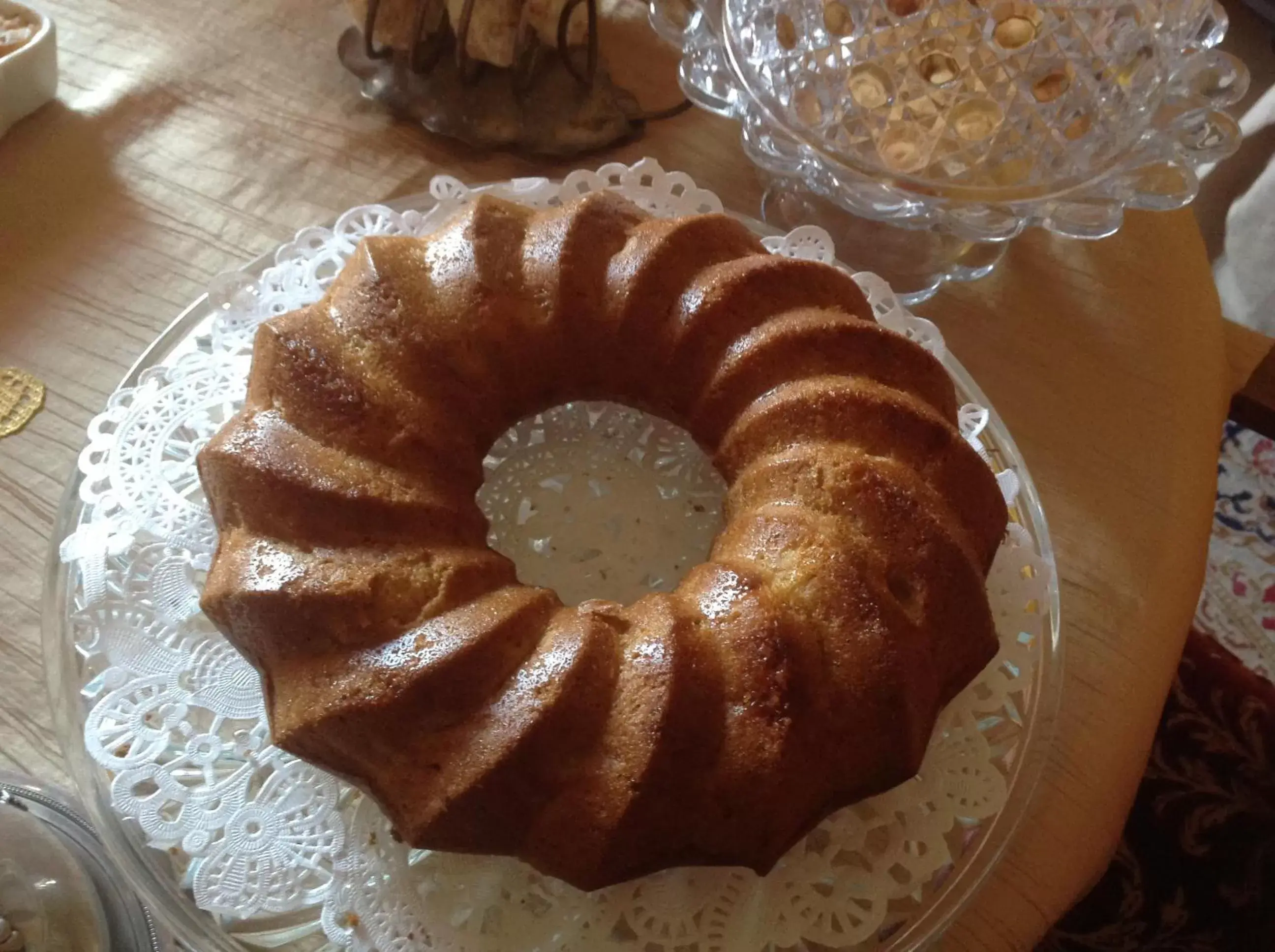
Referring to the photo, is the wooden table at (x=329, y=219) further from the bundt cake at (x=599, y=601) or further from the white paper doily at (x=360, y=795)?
the bundt cake at (x=599, y=601)

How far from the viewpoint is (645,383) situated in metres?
0.98

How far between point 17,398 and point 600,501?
69 cm

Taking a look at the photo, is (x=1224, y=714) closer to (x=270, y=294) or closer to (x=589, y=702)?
(x=589, y=702)

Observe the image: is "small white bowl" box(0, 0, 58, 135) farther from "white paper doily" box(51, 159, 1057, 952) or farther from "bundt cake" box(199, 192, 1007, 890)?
"bundt cake" box(199, 192, 1007, 890)

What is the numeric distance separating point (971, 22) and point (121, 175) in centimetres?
106

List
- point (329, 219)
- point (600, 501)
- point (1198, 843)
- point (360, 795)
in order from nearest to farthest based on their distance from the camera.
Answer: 1. point (360, 795)
2. point (600, 501)
3. point (329, 219)
4. point (1198, 843)

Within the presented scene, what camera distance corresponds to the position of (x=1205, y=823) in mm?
1633

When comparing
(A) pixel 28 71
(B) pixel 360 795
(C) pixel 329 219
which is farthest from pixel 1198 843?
(A) pixel 28 71

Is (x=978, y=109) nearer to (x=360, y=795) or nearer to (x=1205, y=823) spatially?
(x=360, y=795)

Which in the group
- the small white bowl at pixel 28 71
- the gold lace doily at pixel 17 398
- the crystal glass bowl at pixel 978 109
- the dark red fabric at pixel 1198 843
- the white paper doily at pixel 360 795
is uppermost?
the crystal glass bowl at pixel 978 109

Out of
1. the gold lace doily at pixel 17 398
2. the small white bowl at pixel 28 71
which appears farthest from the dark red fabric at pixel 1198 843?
the small white bowl at pixel 28 71

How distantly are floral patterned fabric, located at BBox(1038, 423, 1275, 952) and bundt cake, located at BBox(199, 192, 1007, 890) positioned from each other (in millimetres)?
985

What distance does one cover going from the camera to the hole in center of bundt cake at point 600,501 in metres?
0.97

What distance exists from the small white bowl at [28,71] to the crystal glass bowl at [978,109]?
90 cm
